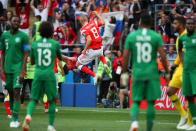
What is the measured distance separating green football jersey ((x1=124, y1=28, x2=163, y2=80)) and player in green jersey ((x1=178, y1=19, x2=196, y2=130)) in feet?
7.41


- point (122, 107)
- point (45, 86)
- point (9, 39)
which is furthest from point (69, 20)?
point (45, 86)

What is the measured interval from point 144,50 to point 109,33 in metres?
13.1

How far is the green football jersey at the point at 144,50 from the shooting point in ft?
29.9

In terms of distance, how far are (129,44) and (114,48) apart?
43.1 ft

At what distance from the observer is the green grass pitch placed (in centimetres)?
1187

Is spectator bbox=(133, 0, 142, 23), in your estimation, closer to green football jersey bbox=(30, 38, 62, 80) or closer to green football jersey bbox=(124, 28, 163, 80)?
green football jersey bbox=(30, 38, 62, 80)

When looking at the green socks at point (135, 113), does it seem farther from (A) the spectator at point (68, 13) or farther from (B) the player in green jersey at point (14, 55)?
(A) the spectator at point (68, 13)

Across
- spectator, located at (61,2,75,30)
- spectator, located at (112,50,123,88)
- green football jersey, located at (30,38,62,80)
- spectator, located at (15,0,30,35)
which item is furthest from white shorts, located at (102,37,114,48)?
→ green football jersey, located at (30,38,62,80)

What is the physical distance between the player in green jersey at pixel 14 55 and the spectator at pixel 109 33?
34.8 ft

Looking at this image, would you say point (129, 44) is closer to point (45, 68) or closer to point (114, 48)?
point (45, 68)

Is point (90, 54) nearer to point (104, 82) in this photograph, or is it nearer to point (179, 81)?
point (104, 82)

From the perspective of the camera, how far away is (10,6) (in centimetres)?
2778

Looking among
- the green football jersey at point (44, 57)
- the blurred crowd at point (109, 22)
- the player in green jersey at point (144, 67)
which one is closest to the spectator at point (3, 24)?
the blurred crowd at point (109, 22)

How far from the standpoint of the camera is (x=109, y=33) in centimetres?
2217
